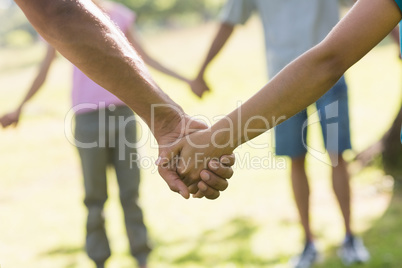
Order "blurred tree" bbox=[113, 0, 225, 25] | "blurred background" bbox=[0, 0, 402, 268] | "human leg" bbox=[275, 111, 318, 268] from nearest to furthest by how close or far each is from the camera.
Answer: "human leg" bbox=[275, 111, 318, 268], "blurred background" bbox=[0, 0, 402, 268], "blurred tree" bbox=[113, 0, 225, 25]

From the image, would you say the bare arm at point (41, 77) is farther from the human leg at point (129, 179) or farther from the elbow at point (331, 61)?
the elbow at point (331, 61)

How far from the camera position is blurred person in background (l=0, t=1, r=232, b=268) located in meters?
2.96

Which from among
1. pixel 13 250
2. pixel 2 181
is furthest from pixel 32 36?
pixel 13 250

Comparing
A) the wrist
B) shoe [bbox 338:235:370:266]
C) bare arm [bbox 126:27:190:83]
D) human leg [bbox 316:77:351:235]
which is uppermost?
bare arm [bbox 126:27:190:83]

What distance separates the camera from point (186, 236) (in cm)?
383

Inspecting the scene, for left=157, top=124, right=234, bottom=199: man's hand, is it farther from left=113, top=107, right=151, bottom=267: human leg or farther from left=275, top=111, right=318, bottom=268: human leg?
left=275, top=111, right=318, bottom=268: human leg

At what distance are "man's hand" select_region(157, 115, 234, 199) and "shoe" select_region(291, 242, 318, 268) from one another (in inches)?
49.9

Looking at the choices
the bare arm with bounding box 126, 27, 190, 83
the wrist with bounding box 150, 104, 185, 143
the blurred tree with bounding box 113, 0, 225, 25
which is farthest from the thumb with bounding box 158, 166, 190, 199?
the blurred tree with bounding box 113, 0, 225, 25

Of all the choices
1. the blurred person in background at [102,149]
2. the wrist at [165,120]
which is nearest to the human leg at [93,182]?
the blurred person in background at [102,149]

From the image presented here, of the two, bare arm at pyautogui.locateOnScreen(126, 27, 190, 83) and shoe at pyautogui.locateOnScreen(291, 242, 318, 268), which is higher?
bare arm at pyautogui.locateOnScreen(126, 27, 190, 83)

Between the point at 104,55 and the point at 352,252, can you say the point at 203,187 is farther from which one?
the point at 352,252

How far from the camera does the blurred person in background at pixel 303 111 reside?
299 cm

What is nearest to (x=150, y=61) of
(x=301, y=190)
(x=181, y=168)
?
(x=301, y=190)

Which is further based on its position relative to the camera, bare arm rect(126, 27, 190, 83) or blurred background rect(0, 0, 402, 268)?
blurred background rect(0, 0, 402, 268)
